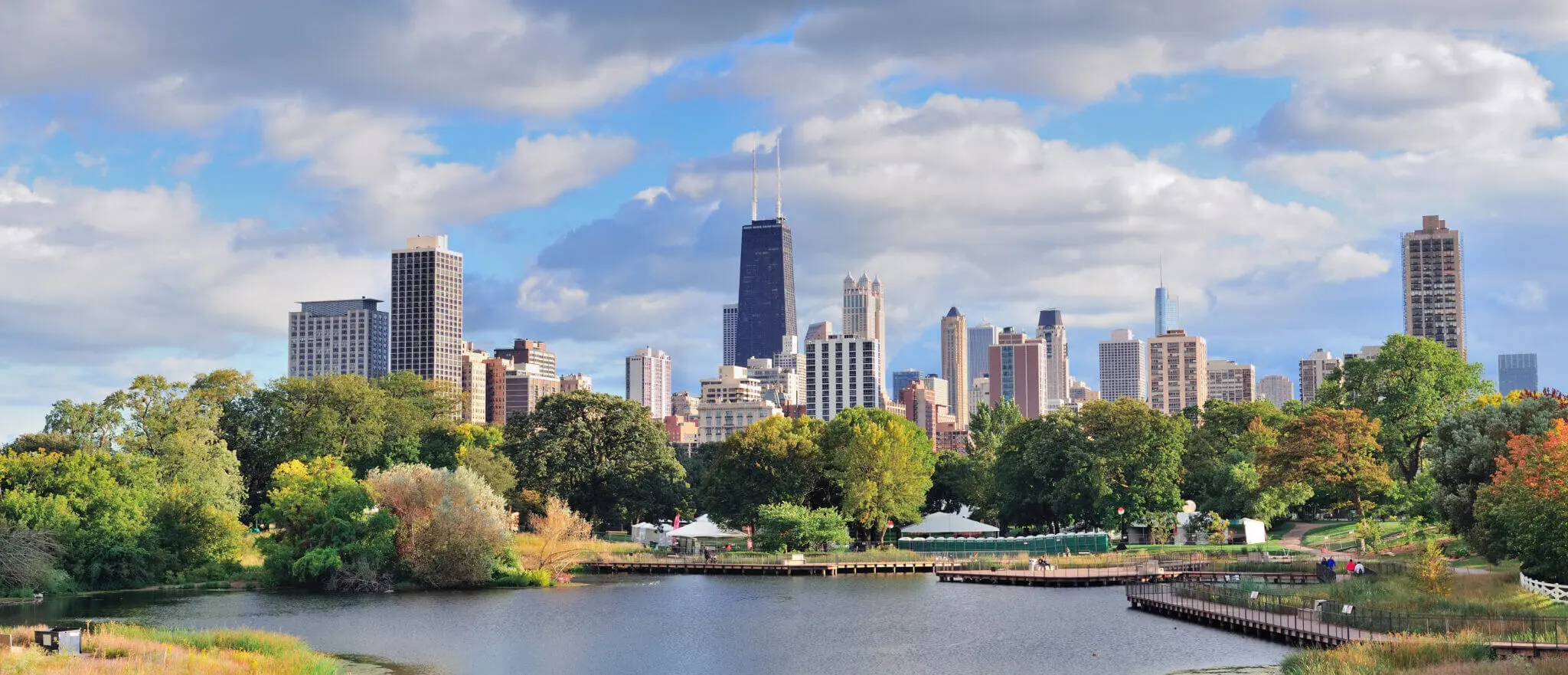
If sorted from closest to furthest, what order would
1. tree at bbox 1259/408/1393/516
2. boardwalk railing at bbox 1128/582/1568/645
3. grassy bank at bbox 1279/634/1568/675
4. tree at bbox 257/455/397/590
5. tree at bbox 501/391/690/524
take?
grassy bank at bbox 1279/634/1568/675 → boardwalk railing at bbox 1128/582/1568/645 → tree at bbox 257/455/397/590 → tree at bbox 1259/408/1393/516 → tree at bbox 501/391/690/524

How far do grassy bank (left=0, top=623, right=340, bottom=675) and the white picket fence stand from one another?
1295 inches

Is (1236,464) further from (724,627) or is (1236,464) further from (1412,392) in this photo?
(724,627)

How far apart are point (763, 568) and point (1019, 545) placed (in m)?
14.4

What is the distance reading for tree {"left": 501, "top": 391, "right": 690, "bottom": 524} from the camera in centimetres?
8944

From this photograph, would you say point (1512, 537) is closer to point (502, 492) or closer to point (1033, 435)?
point (1033, 435)

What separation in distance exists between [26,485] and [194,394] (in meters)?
18.6

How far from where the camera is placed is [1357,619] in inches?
1544

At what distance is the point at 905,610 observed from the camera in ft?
173

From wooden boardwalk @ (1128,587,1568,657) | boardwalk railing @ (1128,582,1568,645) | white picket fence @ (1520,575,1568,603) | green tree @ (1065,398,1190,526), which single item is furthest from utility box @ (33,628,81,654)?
green tree @ (1065,398,1190,526)

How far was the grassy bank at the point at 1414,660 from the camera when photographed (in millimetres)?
28906

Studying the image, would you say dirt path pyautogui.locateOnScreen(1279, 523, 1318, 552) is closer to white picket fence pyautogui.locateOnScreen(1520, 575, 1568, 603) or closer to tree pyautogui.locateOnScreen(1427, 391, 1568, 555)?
tree pyautogui.locateOnScreen(1427, 391, 1568, 555)

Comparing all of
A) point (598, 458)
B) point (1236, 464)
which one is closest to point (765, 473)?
point (598, 458)

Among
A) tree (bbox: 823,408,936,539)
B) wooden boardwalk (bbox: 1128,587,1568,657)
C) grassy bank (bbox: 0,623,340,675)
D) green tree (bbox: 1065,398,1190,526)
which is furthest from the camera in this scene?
tree (bbox: 823,408,936,539)

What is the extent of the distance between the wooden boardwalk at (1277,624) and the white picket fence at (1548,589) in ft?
17.8
